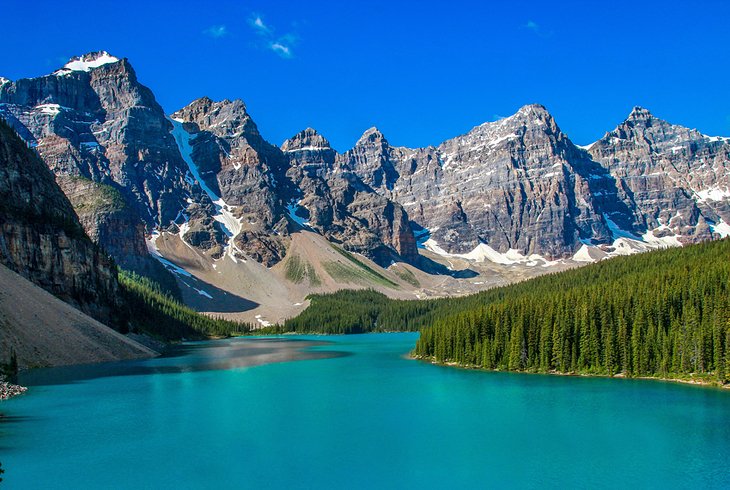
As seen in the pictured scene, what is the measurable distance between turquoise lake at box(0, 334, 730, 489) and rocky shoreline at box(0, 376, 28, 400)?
1.35 meters

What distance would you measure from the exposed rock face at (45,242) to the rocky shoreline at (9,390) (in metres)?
47.1

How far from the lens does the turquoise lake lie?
37.5m

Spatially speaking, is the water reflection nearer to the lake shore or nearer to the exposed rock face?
the exposed rock face

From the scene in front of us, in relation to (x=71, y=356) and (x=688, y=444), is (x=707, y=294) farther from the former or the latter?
(x=71, y=356)

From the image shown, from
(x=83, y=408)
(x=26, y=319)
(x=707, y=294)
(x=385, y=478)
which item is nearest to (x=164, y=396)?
(x=83, y=408)

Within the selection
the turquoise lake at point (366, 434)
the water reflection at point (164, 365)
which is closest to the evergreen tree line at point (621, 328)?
the turquoise lake at point (366, 434)

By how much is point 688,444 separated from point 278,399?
38637mm

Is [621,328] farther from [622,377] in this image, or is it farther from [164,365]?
[164,365]

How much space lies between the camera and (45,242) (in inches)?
4838

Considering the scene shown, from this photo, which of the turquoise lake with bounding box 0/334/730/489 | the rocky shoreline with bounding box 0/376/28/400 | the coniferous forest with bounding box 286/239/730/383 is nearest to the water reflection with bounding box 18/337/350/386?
the turquoise lake with bounding box 0/334/730/489

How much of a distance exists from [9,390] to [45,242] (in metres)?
65.1

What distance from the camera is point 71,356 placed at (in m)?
93.0

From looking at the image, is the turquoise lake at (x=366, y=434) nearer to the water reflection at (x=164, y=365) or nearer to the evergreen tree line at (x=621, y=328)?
the water reflection at (x=164, y=365)

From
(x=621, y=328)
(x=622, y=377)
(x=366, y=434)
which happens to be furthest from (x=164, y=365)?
(x=621, y=328)
